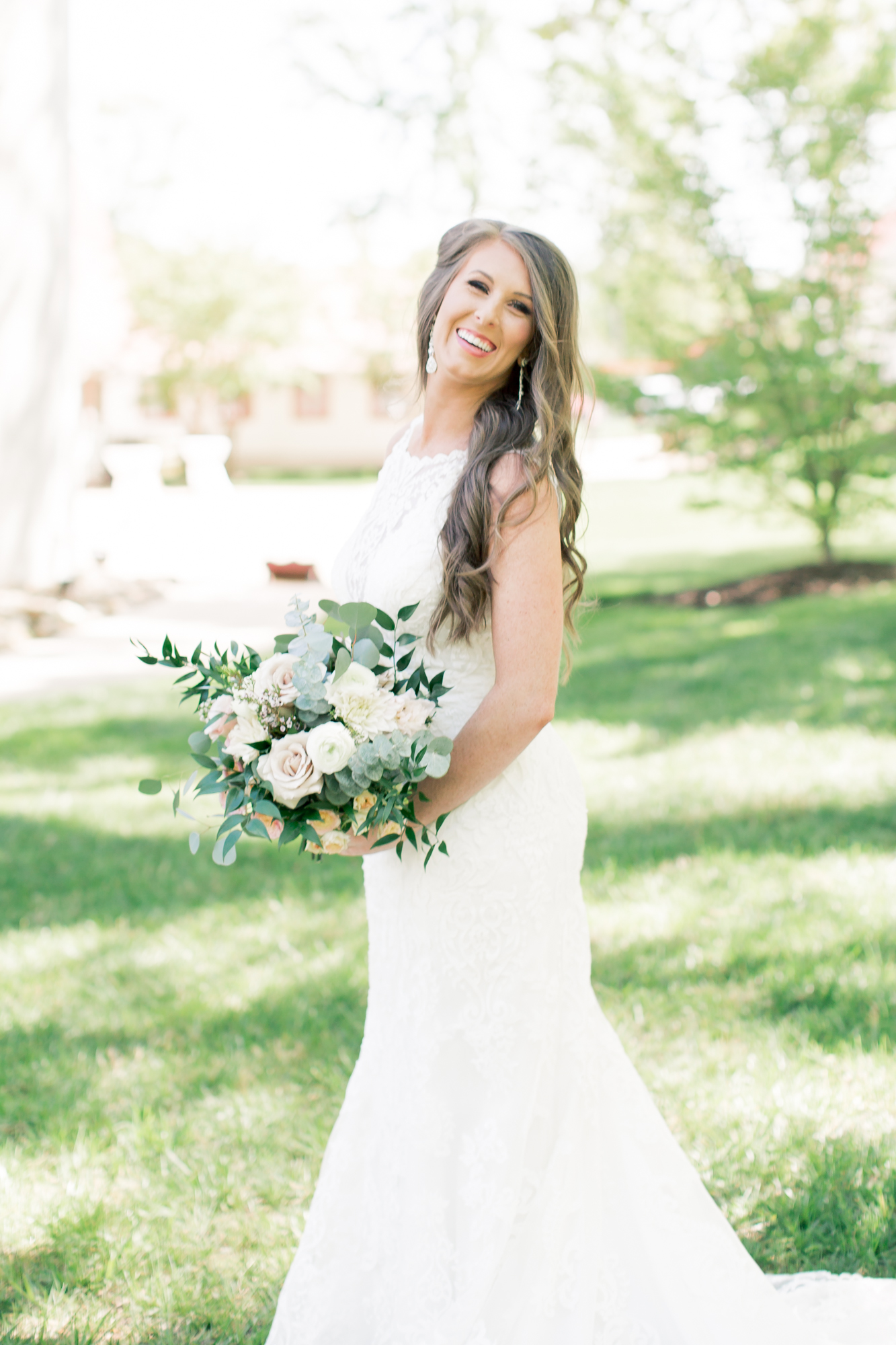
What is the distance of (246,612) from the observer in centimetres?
1179

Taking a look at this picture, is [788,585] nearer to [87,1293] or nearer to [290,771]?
[87,1293]

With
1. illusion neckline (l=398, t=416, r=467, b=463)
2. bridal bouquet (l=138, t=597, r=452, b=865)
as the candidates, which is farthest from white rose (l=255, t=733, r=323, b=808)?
illusion neckline (l=398, t=416, r=467, b=463)

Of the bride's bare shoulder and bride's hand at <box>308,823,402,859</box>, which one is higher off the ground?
the bride's bare shoulder

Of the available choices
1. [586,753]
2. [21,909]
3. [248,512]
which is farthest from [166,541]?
[21,909]

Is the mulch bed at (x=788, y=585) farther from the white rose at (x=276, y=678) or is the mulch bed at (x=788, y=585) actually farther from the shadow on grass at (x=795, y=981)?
the white rose at (x=276, y=678)

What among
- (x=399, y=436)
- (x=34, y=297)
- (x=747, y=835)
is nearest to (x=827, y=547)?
(x=747, y=835)

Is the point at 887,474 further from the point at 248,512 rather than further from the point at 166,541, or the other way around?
the point at 248,512

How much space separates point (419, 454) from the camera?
2.43m

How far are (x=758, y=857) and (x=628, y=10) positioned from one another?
42.1ft

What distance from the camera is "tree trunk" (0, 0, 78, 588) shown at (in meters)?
11.1

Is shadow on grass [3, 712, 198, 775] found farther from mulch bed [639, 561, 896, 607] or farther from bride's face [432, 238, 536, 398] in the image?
mulch bed [639, 561, 896, 607]

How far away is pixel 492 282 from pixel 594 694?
6.13m

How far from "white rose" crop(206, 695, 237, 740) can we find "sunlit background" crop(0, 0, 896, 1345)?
2.83 ft

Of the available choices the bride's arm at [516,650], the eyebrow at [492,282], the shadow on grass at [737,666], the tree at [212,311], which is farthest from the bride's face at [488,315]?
the tree at [212,311]
